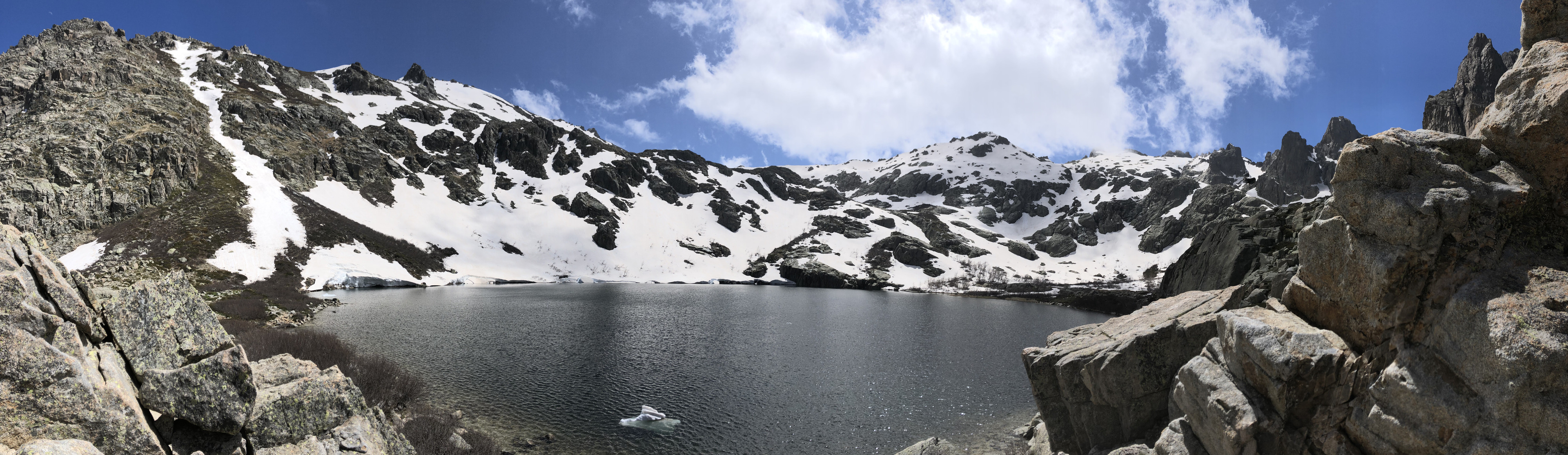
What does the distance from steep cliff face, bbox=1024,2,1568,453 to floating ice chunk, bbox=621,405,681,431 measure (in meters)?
18.3

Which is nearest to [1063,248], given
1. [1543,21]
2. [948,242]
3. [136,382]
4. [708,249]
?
[948,242]

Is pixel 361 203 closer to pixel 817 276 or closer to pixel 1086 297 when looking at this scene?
pixel 817 276

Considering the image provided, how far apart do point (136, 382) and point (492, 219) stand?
14263 centimetres

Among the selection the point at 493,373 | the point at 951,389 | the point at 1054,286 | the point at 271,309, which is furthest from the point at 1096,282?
the point at 271,309

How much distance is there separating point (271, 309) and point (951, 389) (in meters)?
57.4

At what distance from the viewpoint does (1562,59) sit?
29.3 feet

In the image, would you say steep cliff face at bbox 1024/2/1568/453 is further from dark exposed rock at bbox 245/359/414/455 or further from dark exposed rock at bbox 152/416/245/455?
dark exposed rock at bbox 152/416/245/455

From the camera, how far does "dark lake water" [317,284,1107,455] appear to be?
2289 cm

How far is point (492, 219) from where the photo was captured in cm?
13538

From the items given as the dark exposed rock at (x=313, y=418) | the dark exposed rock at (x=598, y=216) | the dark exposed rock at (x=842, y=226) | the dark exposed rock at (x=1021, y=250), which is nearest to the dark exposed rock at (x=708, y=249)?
the dark exposed rock at (x=598, y=216)

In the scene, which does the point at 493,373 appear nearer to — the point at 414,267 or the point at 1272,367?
the point at 1272,367

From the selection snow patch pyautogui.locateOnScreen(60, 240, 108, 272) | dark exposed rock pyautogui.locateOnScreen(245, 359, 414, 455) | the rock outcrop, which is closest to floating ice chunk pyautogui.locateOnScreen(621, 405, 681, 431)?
dark exposed rock pyautogui.locateOnScreen(245, 359, 414, 455)

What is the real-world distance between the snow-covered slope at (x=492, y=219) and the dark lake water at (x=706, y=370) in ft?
110

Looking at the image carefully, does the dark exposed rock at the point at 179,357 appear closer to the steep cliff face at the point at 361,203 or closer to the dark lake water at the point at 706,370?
the dark lake water at the point at 706,370
